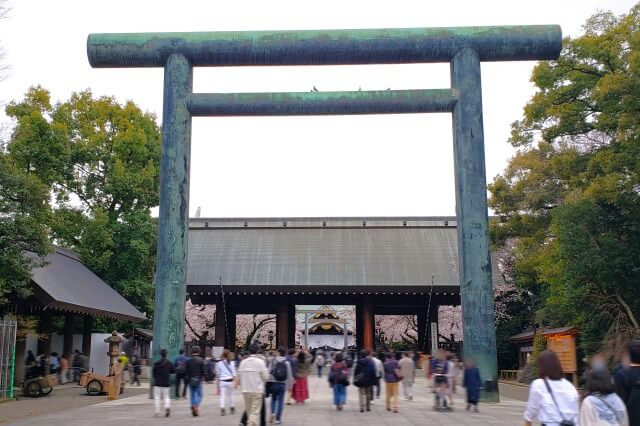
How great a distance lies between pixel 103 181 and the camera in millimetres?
30766

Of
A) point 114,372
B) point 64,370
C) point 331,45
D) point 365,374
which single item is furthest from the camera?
point 64,370

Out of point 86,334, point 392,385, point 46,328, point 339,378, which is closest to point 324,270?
point 86,334

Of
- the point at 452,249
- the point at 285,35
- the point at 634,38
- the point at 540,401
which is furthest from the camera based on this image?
the point at 452,249

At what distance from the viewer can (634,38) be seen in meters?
18.9

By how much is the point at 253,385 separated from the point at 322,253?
78.2 feet

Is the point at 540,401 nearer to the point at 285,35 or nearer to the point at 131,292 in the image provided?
the point at 285,35

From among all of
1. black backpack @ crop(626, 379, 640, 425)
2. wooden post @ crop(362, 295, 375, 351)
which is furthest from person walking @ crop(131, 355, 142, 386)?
black backpack @ crop(626, 379, 640, 425)

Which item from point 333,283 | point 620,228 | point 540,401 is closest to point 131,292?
point 333,283

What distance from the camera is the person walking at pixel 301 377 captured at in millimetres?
14688

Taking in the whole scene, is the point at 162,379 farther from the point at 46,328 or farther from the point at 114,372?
the point at 46,328

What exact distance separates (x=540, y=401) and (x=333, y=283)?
2510 cm

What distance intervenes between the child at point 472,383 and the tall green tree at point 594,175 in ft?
25.1

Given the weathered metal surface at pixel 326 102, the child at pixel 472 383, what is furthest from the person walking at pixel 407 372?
the weathered metal surface at pixel 326 102

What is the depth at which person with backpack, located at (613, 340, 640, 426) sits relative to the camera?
5.31 metres
